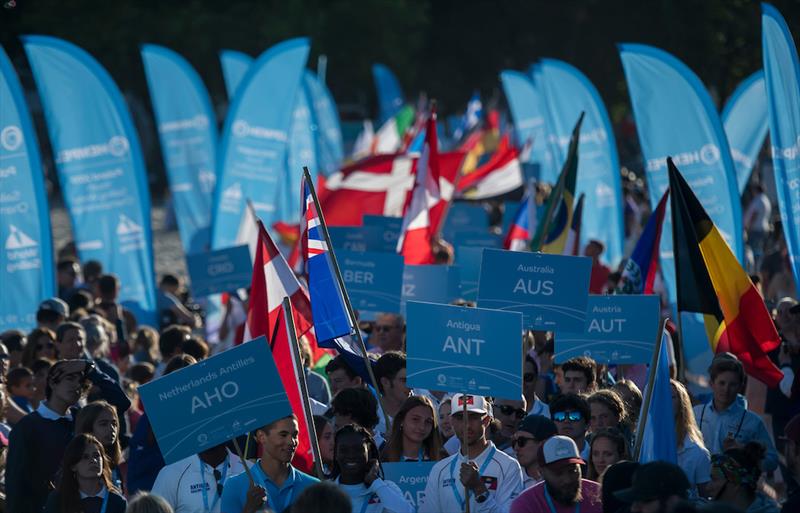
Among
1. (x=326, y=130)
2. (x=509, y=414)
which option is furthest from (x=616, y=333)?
(x=326, y=130)

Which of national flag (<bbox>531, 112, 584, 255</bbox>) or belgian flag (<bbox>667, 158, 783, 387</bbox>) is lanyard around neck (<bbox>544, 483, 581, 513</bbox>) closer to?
belgian flag (<bbox>667, 158, 783, 387</bbox>)

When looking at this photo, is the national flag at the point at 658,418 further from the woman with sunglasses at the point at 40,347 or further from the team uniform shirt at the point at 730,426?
the woman with sunglasses at the point at 40,347

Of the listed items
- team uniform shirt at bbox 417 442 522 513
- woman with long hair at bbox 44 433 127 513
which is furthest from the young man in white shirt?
team uniform shirt at bbox 417 442 522 513

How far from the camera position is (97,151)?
631 inches

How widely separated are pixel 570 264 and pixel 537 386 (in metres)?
Result: 1.28

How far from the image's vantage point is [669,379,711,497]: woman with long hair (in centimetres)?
815

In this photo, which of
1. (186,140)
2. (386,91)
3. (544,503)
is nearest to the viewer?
(544,503)

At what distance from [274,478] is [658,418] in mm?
1985

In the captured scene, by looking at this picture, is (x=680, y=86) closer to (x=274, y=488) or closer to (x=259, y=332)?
(x=259, y=332)

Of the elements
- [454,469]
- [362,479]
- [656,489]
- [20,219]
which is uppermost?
[20,219]

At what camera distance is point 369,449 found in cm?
715

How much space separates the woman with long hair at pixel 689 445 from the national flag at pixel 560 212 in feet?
17.3

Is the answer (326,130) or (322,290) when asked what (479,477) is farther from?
(326,130)

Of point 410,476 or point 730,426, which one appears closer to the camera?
point 410,476
